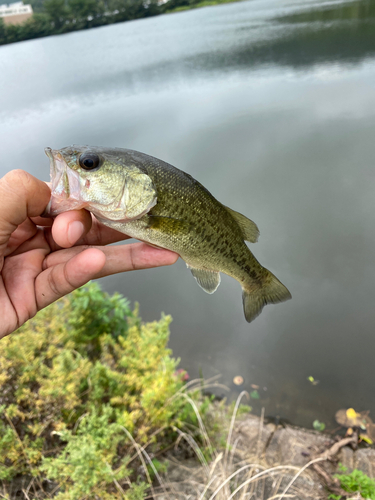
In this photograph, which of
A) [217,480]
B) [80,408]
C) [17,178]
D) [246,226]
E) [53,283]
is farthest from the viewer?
[80,408]

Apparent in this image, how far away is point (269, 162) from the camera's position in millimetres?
9234

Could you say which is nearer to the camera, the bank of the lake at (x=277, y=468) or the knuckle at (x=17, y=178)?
the knuckle at (x=17, y=178)

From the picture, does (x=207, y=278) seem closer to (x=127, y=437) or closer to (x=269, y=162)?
(x=127, y=437)

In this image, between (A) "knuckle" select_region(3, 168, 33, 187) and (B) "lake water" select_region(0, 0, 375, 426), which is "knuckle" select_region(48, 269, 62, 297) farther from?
(B) "lake water" select_region(0, 0, 375, 426)

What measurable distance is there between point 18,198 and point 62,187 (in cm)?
26

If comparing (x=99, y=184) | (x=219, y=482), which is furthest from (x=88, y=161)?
(x=219, y=482)

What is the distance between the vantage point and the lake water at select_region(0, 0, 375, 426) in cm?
482

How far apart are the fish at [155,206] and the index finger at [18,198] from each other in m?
0.08

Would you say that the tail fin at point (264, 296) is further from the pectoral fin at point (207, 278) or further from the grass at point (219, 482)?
the grass at point (219, 482)

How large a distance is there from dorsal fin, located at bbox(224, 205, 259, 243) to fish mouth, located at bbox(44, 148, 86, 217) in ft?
3.85

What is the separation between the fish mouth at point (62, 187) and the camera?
1.84m

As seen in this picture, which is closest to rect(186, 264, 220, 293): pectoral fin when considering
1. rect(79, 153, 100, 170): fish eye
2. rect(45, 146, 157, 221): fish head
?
rect(45, 146, 157, 221): fish head

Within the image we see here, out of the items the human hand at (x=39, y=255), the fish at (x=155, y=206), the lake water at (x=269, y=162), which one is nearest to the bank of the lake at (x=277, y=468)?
the lake water at (x=269, y=162)

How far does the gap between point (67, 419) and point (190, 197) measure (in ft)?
8.53
